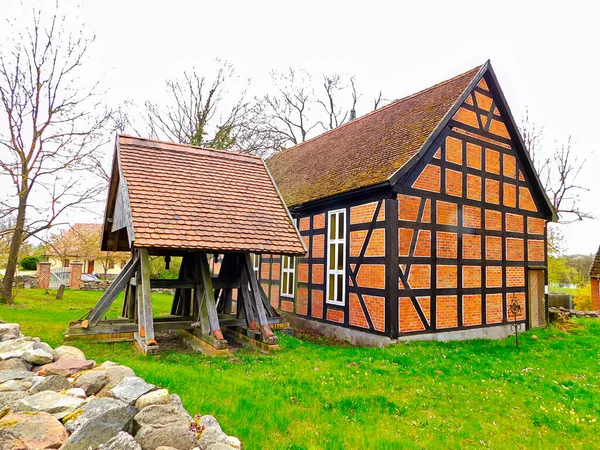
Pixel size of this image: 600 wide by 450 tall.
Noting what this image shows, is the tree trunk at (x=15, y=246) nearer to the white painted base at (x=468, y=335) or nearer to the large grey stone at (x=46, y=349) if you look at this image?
the large grey stone at (x=46, y=349)

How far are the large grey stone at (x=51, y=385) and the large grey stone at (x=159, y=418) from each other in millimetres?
1403

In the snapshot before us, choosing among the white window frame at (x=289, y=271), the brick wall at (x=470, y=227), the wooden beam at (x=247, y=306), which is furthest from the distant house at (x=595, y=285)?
the wooden beam at (x=247, y=306)

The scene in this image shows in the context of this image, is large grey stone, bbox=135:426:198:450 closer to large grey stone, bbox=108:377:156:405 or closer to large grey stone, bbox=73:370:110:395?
large grey stone, bbox=108:377:156:405

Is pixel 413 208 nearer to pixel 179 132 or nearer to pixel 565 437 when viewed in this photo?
pixel 565 437

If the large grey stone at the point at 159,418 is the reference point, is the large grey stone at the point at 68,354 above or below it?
below

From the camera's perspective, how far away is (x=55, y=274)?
31.6 meters

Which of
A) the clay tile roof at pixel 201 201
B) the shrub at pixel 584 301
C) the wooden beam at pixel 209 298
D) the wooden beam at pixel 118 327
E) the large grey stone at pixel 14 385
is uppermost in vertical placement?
the clay tile roof at pixel 201 201

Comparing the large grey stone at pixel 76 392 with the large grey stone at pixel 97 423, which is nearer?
the large grey stone at pixel 97 423

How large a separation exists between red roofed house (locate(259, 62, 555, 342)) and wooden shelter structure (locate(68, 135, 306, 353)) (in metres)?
2.49

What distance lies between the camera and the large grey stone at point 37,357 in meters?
5.48

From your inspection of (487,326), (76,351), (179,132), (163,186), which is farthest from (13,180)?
(487,326)

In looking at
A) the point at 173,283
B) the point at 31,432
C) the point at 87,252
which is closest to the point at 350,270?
the point at 173,283

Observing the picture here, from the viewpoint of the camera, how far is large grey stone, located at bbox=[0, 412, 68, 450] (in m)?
3.04

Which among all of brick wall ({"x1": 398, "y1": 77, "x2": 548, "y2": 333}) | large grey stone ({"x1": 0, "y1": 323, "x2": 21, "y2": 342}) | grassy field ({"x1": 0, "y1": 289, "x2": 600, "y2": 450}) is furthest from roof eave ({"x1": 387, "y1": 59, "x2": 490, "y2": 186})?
large grey stone ({"x1": 0, "y1": 323, "x2": 21, "y2": 342})
